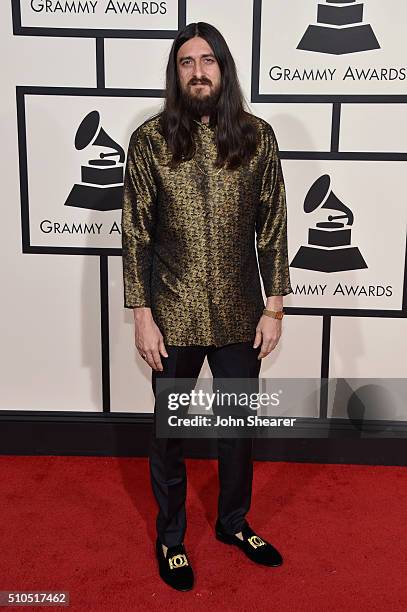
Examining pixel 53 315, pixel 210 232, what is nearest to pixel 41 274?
pixel 53 315

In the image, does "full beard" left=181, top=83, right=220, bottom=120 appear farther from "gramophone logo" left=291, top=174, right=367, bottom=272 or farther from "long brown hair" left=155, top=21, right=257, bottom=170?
"gramophone logo" left=291, top=174, right=367, bottom=272

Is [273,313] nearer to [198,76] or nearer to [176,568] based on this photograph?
[198,76]

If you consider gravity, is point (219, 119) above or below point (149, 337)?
above

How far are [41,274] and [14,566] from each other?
49.1 inches

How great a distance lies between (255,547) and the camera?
2350 mm

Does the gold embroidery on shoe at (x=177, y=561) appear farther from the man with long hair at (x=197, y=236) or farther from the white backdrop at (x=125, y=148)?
the white backdrop at (x=125, y=148)

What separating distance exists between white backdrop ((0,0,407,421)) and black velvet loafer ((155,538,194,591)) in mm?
927

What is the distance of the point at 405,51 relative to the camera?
108 inches

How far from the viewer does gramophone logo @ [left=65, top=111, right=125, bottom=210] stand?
2.88 metres

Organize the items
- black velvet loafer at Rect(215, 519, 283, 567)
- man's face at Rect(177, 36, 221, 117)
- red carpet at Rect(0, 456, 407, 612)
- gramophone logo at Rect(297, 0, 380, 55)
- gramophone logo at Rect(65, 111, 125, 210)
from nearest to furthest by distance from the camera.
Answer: man's face at Rect(177, 36, 221, 117), red carpet at Rect(0, 456, 407, 612), black velvet loafer at Rect(215, 519, 283, 567), gramophone logo at Rect(297, 0, 380, 55), gramophone logo at Rect(65, 111, 125, 210)

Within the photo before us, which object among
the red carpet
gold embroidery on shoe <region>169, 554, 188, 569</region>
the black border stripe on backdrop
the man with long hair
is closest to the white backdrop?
the black border stripe on backdrop

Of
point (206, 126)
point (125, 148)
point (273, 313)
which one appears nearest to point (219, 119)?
point (206, 126)

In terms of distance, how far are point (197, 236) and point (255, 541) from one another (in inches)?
42.6

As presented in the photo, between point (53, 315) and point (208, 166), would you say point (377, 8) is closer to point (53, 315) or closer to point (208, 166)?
point (208, 166)
